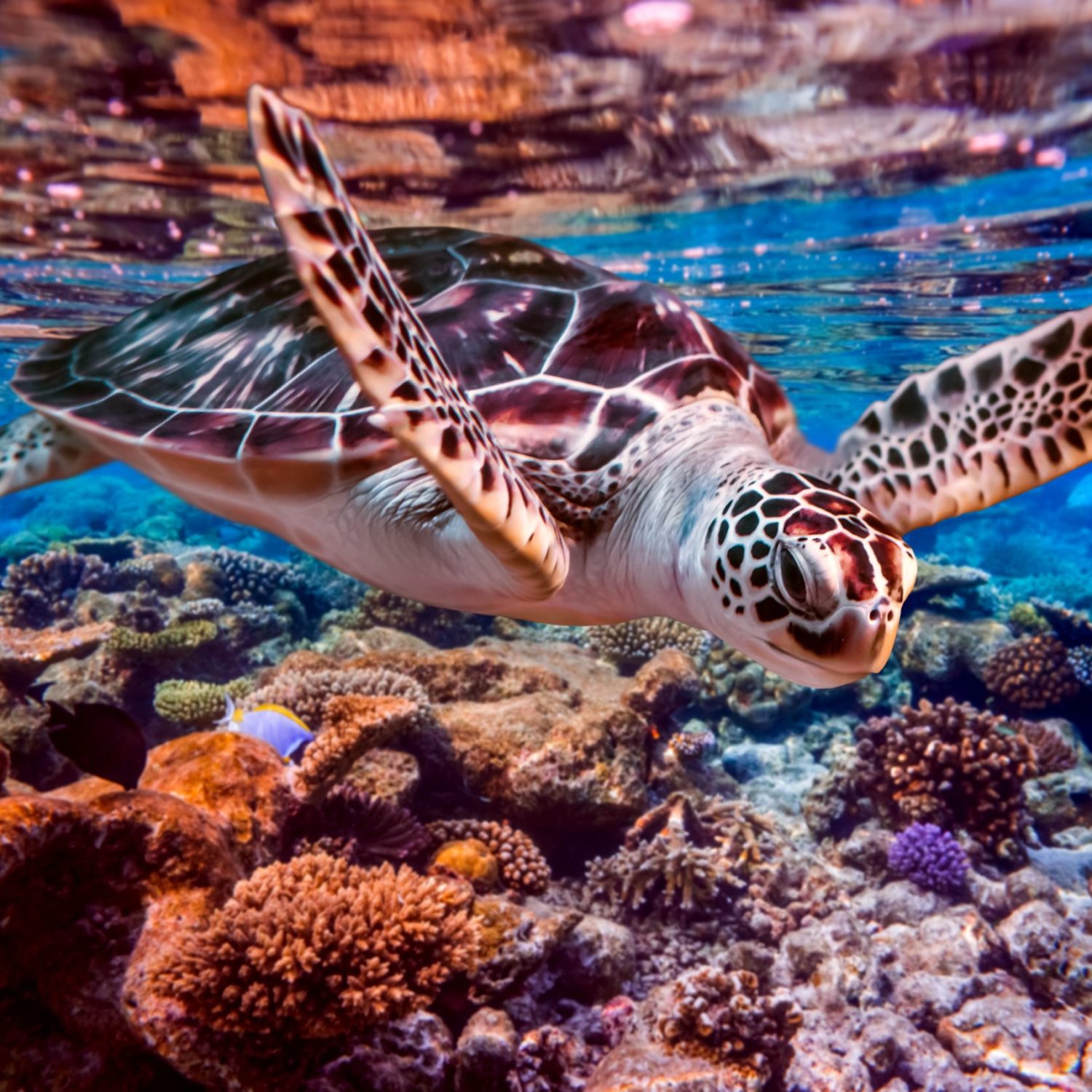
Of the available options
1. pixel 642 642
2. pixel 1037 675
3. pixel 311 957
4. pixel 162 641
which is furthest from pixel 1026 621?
pixel 162 641

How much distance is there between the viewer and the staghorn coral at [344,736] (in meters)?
3.21

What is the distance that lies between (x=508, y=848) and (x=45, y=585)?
744cm

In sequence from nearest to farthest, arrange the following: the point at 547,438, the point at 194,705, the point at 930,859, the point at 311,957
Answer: the point at 311,957, the point at 547,438, the point at 930,859, the point at 194,705

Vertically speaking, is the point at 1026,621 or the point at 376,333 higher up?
the point at 1026,621

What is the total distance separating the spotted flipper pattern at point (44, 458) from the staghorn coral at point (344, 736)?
7.49 feet

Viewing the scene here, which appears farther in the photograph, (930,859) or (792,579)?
(930,859)

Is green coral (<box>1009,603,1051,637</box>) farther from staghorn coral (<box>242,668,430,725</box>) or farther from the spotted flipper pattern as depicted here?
the spotted flipper pattern

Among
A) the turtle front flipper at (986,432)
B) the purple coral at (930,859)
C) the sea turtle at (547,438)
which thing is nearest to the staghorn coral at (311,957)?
the sea turtle at (547,438)

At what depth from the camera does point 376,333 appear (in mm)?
1589

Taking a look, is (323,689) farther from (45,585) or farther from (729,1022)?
(45,585)

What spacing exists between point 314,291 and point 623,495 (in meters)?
1.57

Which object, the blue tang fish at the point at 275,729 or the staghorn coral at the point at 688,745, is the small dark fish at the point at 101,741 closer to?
the blue tang fish at the point at 275,729

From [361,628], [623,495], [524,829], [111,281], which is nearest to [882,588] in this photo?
[623,495]

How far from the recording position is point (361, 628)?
743 cm
